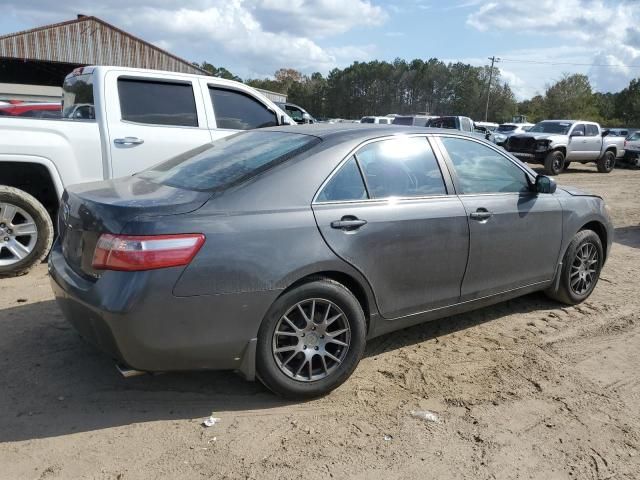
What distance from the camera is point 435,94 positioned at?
95.6 m

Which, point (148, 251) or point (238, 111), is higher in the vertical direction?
point (238, 111)

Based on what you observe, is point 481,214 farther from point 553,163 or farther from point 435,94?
point 435,94

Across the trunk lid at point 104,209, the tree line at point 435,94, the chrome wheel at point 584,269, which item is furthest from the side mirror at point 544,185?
the tree line at point 435,94

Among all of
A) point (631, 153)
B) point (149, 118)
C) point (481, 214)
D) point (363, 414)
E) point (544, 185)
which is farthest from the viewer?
point (631, 153)

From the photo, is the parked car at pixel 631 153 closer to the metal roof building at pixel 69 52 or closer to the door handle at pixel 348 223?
the metal roof building at pixel 69 52

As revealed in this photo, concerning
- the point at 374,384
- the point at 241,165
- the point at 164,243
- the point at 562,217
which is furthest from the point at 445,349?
the point at 164,243

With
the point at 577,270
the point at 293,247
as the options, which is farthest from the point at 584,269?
the point at 293,247

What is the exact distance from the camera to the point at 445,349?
13.5ft

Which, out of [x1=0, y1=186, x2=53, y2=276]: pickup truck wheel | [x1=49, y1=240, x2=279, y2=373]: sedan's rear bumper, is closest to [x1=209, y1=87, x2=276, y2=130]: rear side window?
[x1=0, y1=186, x2=53, y2=276]: pickup truck wheel

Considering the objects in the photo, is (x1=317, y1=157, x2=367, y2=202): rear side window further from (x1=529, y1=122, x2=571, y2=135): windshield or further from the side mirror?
(x1=529, y1=122, x2=571, y2=135): windshield

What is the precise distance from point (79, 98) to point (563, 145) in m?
15.8

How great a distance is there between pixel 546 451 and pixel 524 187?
218 cm

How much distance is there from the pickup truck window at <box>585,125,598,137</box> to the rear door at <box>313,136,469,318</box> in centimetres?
1751

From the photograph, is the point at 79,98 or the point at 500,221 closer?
the point at 500,221
